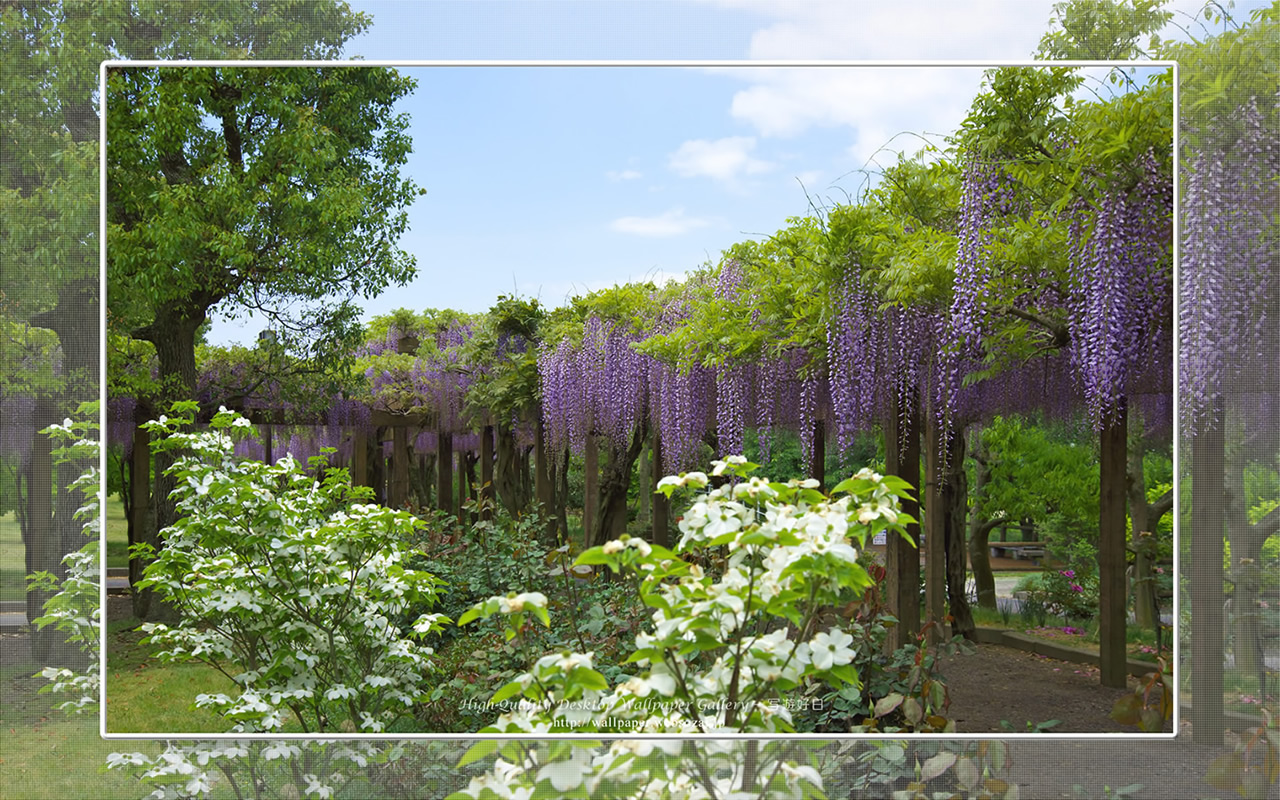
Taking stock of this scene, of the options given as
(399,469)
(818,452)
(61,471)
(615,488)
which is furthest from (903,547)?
(61,471)

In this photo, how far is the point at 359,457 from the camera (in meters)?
3.16

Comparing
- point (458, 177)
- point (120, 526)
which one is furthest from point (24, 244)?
point (458, 177)

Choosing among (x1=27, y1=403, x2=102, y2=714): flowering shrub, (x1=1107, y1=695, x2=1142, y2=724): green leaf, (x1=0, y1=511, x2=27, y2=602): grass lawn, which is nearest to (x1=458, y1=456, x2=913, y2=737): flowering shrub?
(x1=1107, y1=695, x2=1142, y2=724): green leaf

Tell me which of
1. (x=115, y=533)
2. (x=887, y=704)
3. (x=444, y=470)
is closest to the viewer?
(x=887, y=704)

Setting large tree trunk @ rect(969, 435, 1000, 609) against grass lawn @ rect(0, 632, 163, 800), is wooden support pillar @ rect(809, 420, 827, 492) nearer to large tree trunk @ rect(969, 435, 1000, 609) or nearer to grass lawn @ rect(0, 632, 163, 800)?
large tree trunk @ rect(969, 435, 1000, 609)

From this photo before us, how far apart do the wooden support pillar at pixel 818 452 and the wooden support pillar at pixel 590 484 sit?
74 centimetres

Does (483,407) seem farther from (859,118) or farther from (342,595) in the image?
(859,118)

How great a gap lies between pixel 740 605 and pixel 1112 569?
1447 millimetres

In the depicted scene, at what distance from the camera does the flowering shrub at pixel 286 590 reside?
307 centimetres

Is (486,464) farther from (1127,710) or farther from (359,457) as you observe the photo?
(1127,710)

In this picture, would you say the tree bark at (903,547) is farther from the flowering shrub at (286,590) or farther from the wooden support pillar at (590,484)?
the flowering shrub at (286,590)

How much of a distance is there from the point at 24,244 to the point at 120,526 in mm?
1051

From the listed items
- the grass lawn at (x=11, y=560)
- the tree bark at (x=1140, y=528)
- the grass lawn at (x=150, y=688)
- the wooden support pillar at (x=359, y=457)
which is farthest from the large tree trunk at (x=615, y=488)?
the grass lawn at (x=11, y=560)

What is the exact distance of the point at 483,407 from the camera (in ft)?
11.0
